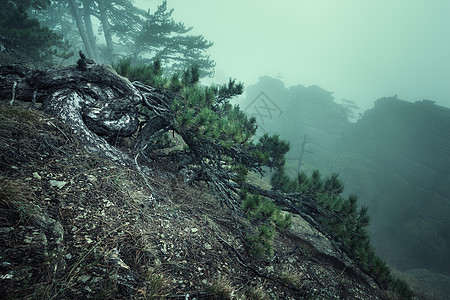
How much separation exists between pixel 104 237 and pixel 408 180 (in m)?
33.2

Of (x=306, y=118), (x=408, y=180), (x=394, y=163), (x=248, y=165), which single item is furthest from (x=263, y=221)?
(x=306, y=118)

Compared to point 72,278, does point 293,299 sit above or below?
below

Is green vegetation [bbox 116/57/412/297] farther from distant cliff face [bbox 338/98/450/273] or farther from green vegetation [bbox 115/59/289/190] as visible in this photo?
distant cliff face [bbox 338/98/450/273]

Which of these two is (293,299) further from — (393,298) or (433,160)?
(433,160)

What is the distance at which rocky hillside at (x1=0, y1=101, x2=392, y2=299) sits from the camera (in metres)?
1.03

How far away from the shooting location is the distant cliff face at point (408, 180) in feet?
56.1

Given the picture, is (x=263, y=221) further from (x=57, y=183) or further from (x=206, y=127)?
(x=57, y=183)

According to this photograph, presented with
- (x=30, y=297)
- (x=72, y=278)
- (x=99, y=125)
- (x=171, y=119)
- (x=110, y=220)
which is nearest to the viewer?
(x=30, y=297)

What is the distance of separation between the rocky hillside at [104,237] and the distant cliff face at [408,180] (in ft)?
64.0

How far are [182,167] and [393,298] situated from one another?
398 centimetres

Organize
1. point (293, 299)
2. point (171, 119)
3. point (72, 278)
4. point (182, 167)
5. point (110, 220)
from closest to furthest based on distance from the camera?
1. point (72, 278)
2. point (110, 220)
3. point (293, 299)
4. point (171, 119)
5. point (182, 167)

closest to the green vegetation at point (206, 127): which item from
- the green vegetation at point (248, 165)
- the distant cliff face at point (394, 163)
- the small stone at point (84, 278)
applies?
the green vegetation at point (248, 165)

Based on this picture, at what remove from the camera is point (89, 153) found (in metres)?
2.01

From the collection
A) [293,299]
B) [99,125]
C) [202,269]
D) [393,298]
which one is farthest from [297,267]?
[99,125]
